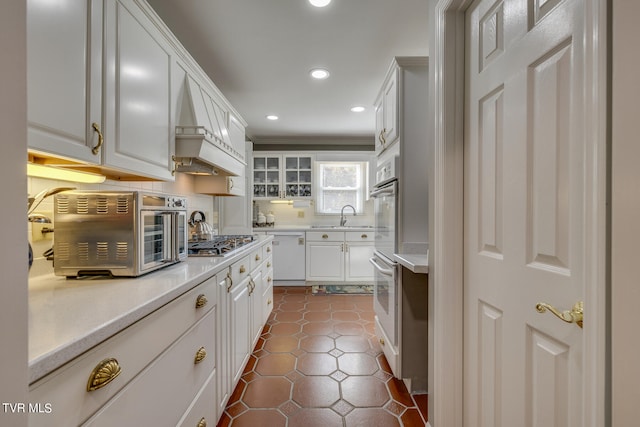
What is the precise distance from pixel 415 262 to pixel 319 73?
6.64ft

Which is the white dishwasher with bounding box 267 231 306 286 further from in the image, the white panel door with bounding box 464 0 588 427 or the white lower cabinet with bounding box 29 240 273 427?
the white panel door with bounding box 464 0 588 427

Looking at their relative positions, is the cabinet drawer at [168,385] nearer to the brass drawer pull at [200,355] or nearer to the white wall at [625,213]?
the brass drawer pull at [200,355]

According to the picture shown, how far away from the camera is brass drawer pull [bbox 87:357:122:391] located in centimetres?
67

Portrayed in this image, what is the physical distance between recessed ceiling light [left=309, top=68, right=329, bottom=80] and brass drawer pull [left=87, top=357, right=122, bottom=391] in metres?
2.59

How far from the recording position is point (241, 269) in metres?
1.94

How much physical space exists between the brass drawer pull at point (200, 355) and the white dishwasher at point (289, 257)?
302 centimetres

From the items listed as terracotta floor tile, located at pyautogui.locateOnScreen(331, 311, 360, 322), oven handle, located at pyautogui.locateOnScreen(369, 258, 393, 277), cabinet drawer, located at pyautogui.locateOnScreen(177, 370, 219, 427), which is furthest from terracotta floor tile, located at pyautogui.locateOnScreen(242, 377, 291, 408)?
terracotta floor tile, located at pyautogui.locateOnScreen(331, 311, 360, 322)

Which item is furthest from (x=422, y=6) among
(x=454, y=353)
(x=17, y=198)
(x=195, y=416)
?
(x=195, y=416)

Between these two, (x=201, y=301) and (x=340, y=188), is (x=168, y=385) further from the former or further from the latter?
(x=340, y=188)

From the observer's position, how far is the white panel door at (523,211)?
73cm

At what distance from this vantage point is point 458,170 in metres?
1.25

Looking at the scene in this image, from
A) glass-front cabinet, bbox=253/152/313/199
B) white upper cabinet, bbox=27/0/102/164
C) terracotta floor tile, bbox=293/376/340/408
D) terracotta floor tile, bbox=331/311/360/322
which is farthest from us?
glass-front cabinet, bbox=253/152/313/199

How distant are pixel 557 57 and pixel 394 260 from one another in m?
1.29

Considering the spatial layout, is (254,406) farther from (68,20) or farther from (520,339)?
(68,20)
